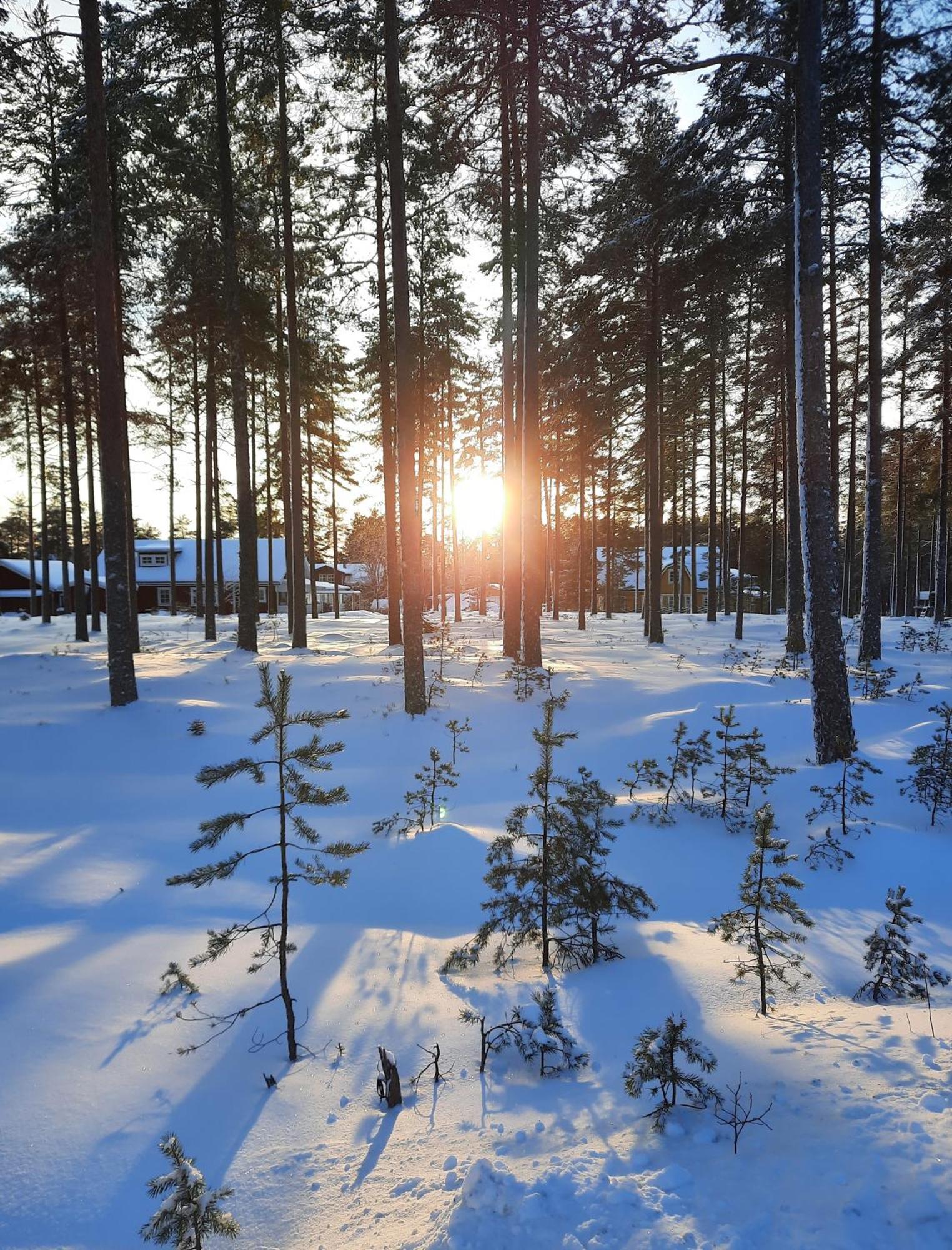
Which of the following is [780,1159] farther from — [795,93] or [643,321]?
[643,321]

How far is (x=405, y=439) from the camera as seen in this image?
33.3ft

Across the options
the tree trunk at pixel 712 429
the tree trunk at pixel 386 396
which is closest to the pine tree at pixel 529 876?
the tree trunk at pixel 386 396

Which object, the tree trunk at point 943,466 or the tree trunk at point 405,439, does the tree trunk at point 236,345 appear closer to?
the tree trunk at point 405,439

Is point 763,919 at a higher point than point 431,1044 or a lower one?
higher

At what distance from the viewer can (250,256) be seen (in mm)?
16094

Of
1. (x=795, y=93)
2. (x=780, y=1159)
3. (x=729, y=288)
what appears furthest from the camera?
(x=729, y=288)

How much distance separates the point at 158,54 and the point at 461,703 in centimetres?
1456

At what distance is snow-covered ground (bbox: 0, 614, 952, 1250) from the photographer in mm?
2127

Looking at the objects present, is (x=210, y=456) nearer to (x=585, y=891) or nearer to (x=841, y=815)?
(x=585, y=891)

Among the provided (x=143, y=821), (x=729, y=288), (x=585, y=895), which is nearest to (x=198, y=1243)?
(x=585, y=895)

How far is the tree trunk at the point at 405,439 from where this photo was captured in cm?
940

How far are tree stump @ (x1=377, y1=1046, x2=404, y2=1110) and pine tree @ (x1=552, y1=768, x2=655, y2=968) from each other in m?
1.37

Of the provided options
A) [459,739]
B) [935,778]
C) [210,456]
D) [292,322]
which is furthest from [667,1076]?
[210,456]

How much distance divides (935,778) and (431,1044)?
564cm
